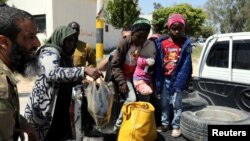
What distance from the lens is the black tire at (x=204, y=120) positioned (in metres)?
2.53

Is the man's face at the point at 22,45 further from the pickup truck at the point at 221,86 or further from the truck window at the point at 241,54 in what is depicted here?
the truck window at the point at 241,54

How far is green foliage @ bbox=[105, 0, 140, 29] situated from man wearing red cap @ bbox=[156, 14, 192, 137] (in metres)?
19.8

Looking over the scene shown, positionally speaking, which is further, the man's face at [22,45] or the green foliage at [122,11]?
the green foliage at [122,11]

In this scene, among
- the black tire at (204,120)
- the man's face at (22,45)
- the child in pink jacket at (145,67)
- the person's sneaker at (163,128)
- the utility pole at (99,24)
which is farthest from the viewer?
the utility pole at (99,24)

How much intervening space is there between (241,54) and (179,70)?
63cm

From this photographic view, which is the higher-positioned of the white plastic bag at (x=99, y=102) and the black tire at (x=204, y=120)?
the white plastic bag at (x=99, y=102)

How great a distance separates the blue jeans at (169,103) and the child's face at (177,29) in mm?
425

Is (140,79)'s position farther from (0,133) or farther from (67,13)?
(67,13)

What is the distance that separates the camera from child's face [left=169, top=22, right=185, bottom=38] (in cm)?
335

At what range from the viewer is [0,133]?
143cm

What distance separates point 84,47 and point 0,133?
3.72 meters

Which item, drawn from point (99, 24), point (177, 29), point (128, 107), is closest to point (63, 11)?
point (99, 24)

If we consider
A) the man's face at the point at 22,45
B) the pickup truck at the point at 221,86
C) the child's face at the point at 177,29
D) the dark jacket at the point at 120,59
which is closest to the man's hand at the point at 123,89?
the dark jacket at the point at 120,59

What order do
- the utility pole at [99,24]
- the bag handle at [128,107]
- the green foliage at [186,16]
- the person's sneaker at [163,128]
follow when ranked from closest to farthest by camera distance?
the bag handle at [128,107]
the person's sneaker at [163,128]
the utility pole at [99,24]
the green foliage at [186,16]
